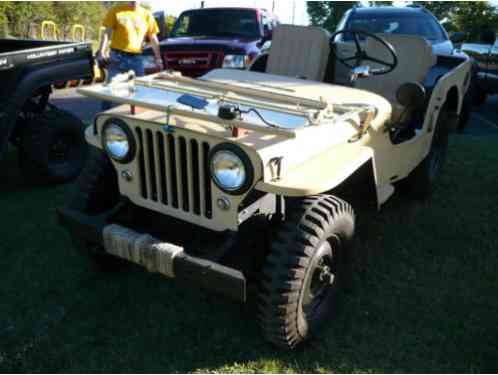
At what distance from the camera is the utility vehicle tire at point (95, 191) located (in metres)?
2.77

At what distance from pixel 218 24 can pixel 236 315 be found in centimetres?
637

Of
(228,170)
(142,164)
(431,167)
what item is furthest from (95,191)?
(431,167)

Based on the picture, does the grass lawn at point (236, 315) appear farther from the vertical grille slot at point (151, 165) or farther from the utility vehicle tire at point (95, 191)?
the vertical grille slot at point (151, 165)

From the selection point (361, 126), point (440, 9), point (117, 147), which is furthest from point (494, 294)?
point (440, 9)

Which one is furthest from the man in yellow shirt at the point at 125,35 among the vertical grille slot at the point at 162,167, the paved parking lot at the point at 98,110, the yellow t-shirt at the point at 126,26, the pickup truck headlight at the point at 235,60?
the vertical grille slot at the point at 162,167

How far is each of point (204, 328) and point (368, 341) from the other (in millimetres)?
926

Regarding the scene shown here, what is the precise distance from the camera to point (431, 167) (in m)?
4.59

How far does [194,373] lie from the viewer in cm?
235

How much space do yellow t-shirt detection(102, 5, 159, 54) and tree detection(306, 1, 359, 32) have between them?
17116 millimetres

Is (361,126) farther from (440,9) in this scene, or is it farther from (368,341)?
(440,9)

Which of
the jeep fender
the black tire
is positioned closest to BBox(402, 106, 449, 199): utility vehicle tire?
the jeep fender

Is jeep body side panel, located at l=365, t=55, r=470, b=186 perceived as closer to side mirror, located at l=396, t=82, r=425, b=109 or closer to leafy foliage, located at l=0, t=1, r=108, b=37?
side mirror, located at l=396, t=82, r=425, b=109

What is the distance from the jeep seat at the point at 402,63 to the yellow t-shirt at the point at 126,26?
10.00 ft

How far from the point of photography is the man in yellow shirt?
18.5ft
